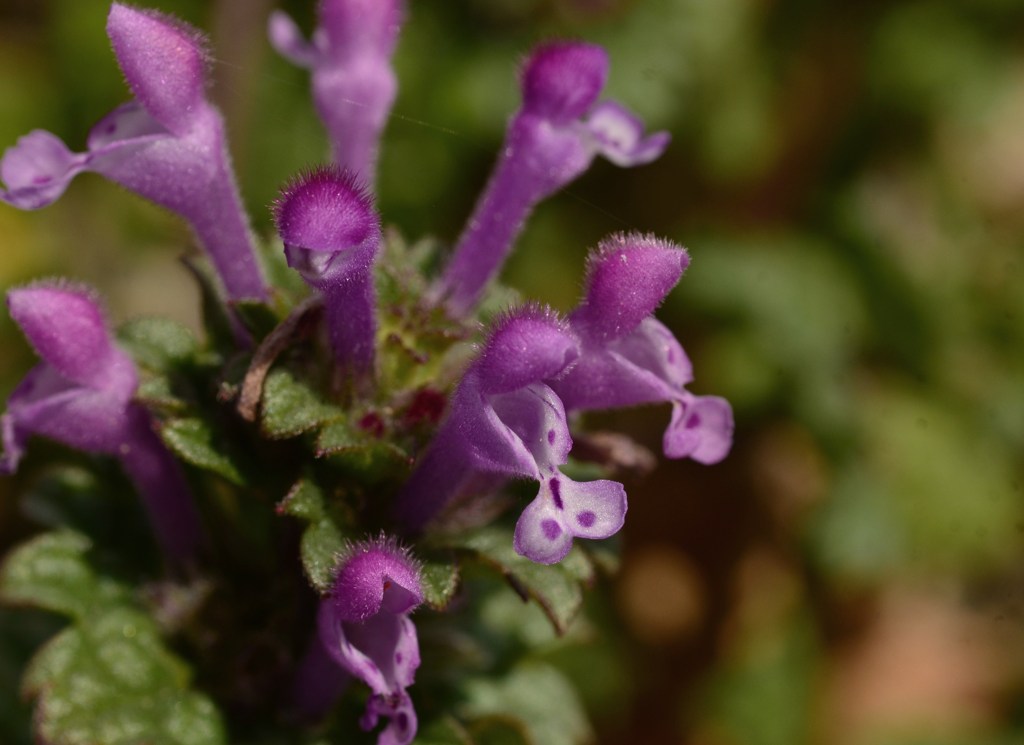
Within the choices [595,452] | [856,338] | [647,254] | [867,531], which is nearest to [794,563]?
[867,531]

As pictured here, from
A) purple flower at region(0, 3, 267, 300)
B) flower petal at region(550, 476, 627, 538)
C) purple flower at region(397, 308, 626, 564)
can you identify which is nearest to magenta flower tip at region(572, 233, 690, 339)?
purple flower at region(397, 308, 626, 564)

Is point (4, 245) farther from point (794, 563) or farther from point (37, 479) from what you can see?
point (794, 563)

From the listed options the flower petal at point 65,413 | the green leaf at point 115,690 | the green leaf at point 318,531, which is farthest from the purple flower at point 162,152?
the green leaf at point 115,690

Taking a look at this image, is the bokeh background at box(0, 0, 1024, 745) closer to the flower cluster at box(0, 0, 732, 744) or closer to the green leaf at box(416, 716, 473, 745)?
the green leaf at box(416, 716, 473, 745)

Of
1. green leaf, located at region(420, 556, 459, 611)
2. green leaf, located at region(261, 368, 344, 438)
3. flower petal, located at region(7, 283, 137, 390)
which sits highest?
green leaf, located at region(261, 368, 344, 438)

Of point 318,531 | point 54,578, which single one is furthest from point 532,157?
point 54,578

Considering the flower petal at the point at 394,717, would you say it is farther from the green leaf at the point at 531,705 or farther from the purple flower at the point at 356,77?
the purple flower at the point at 356,77

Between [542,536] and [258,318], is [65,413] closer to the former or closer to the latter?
[258,318]
